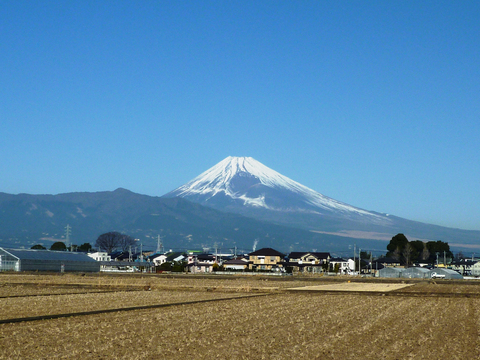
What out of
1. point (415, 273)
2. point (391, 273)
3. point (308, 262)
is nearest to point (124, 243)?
point (308, 262)

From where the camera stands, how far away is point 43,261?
269 feet

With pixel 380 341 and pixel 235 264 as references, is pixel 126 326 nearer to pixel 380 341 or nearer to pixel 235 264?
pixel 380 341

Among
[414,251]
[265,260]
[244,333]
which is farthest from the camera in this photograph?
[414,251]

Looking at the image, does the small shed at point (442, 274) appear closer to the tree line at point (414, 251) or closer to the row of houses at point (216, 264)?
the row of houses at point (216, 264)

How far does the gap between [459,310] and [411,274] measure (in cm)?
6996

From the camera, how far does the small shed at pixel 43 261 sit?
79625 mm

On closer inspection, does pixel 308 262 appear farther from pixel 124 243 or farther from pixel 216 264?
pixel 124 243

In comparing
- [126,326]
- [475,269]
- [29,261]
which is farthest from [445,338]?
[475,269]

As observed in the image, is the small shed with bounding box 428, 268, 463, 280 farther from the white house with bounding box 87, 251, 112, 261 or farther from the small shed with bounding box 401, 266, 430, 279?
the white house with bounding box 87, 251, 112, 261

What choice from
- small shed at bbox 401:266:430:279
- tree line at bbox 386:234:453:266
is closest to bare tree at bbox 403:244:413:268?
tree line at bbox 386:234:453:266

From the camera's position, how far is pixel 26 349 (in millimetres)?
13305

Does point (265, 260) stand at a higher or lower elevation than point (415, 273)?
higher

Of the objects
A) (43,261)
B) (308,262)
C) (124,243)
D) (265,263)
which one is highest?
(124,243)

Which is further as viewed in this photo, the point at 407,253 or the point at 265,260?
the point at 407,253
